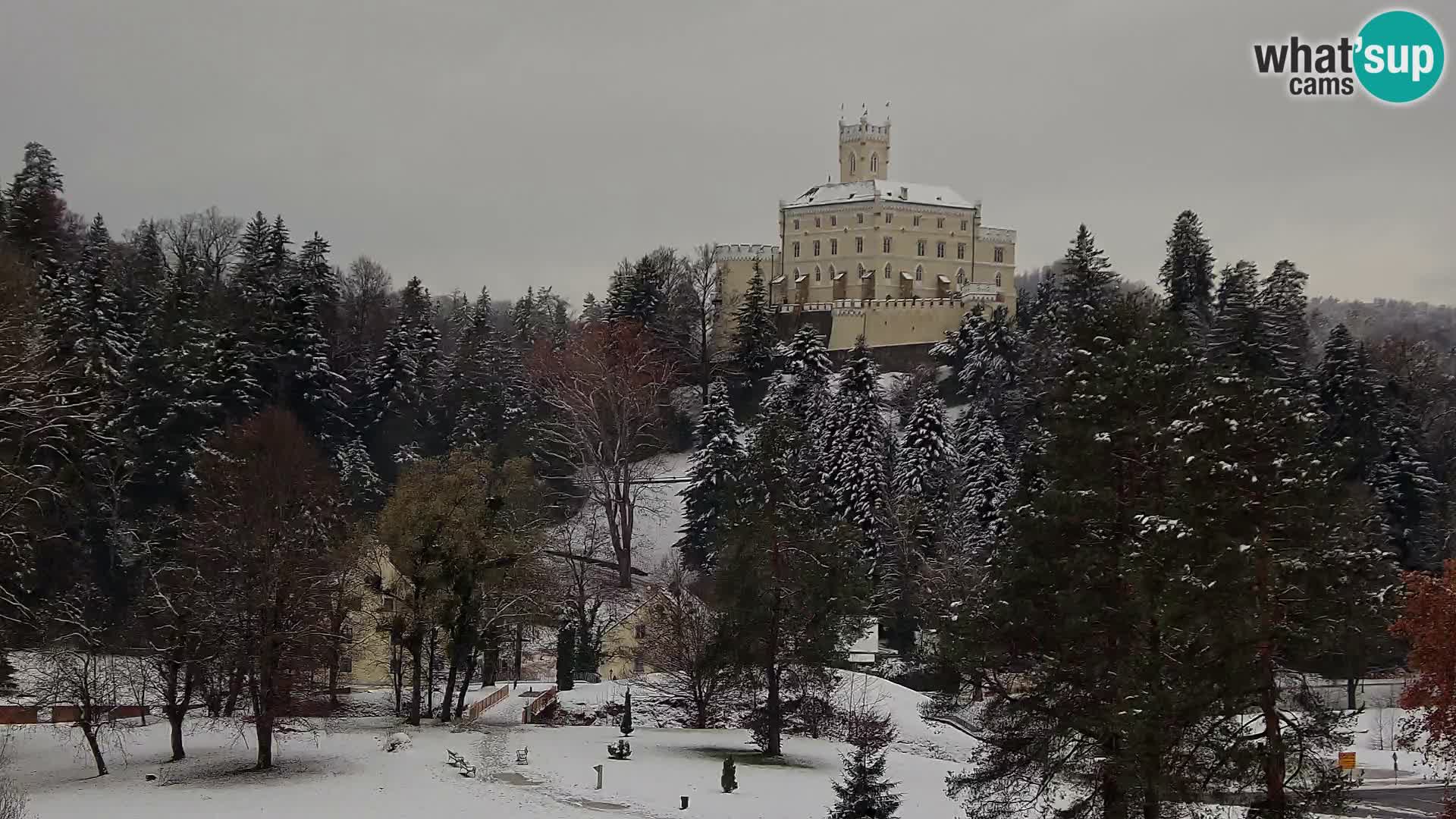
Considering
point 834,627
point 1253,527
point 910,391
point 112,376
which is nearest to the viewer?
point 1253,527

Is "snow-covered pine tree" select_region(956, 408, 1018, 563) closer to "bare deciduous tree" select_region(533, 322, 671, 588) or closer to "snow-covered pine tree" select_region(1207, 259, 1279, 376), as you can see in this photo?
"snow-covered pine tree" select_region(1207, 259, 1279, 376)

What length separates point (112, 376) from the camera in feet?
162

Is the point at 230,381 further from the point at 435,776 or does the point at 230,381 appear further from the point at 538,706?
the point at 435,776

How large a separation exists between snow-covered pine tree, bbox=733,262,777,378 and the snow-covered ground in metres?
42.5

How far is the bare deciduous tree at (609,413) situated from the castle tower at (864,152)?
3845cm

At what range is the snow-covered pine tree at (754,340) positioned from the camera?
255 feet

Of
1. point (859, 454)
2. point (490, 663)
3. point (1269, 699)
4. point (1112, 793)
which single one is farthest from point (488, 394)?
point (1269, 699)

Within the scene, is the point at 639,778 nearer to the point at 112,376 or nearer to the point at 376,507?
the point at 112,376

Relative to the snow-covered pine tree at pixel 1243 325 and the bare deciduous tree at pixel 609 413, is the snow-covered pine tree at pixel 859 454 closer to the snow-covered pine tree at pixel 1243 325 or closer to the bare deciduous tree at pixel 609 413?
the bare deciduous tree at pixel 609 413

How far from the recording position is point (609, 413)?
59875mm

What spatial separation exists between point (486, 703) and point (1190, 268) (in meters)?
45.8

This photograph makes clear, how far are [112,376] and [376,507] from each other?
13830 millimetres

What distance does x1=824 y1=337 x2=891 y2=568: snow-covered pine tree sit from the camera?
56.5 m

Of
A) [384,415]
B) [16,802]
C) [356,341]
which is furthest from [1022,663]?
[356,341]
